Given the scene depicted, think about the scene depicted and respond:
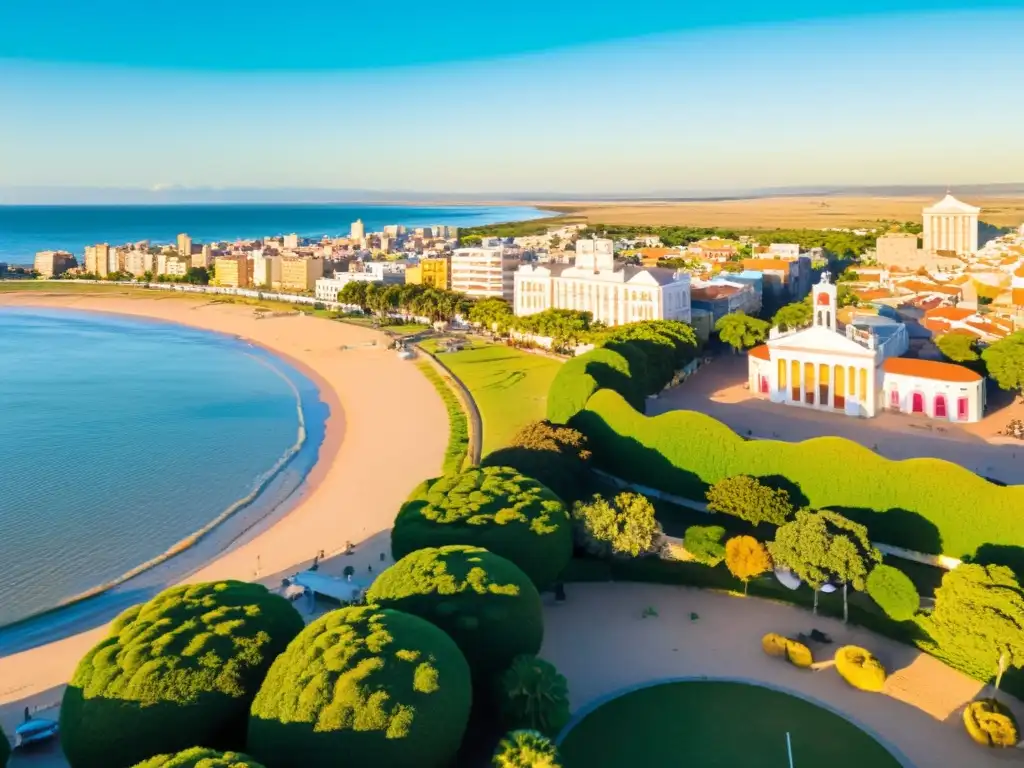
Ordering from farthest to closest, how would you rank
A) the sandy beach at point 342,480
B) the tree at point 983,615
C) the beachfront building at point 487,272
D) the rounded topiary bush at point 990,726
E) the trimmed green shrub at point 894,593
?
the beachfront building at point 487,272 < the sandy beach at point 342,480 < the trimmed green shrub at point 894,593 < the tree at point 983,615 < the rounded topiary bush at point 990,726

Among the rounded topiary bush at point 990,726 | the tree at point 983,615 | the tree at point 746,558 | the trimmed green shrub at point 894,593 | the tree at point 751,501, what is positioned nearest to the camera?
the rounded topiary bush at point 990,726

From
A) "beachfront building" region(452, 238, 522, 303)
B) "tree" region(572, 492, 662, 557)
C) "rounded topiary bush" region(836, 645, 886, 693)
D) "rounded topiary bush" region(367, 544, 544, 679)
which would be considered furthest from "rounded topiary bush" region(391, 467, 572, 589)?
"beachfront building" region(452, 238, 522, 303)

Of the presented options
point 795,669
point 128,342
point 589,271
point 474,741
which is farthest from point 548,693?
point 128,342

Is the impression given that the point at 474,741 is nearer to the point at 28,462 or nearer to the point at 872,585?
the point at 872,585

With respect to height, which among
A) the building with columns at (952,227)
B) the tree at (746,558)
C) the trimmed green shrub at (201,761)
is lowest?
the tree at (746,558)

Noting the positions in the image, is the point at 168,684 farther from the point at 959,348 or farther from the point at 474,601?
the point at 959,348

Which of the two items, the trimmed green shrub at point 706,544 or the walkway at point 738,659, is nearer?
the walkway at point 738,659

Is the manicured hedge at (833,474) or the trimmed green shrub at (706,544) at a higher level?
the manicured hedge at (833,474)

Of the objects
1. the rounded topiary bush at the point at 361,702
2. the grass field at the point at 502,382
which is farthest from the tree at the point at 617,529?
the grass field at the point at 502,382

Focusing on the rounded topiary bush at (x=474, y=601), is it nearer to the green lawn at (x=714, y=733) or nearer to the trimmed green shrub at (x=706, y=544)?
the green lawn at (x=714, y=733)
